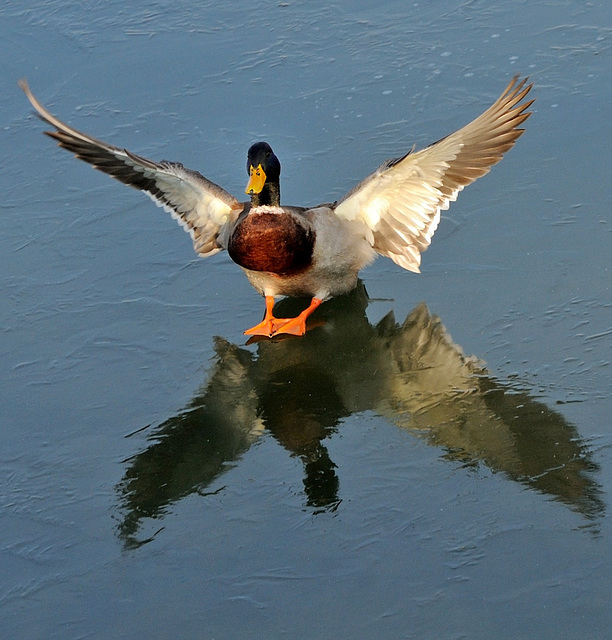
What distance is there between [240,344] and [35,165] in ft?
7.07

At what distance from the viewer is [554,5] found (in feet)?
22.3

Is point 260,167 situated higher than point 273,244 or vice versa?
point 260,167

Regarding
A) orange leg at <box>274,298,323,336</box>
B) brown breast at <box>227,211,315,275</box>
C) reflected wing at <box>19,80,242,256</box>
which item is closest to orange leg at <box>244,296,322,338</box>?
orange leg at <box>274,298,323,336</box>

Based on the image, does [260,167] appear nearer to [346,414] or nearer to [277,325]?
[277,325]

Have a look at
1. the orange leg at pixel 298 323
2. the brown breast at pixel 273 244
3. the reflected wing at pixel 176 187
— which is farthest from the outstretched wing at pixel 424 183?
the reflected wing at pixel 176 187

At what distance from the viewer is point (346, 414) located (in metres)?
4.16

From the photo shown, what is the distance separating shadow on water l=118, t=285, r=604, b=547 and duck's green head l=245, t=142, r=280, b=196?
2.37 ft

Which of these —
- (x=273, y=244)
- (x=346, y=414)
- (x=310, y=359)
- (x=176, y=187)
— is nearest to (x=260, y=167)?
(x=273, y=244)

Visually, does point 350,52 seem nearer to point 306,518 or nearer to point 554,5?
point 554,5

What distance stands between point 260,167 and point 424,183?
0.78m

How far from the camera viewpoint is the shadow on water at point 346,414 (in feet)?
12.2

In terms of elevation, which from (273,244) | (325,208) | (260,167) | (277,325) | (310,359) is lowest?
(310,359)

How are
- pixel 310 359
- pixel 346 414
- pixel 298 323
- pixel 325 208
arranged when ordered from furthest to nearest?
pixel 325 208 < pixel 298 323 < pixel 310 359 < pixel 346 414

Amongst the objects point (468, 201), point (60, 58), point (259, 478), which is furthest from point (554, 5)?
point (259, 478)
